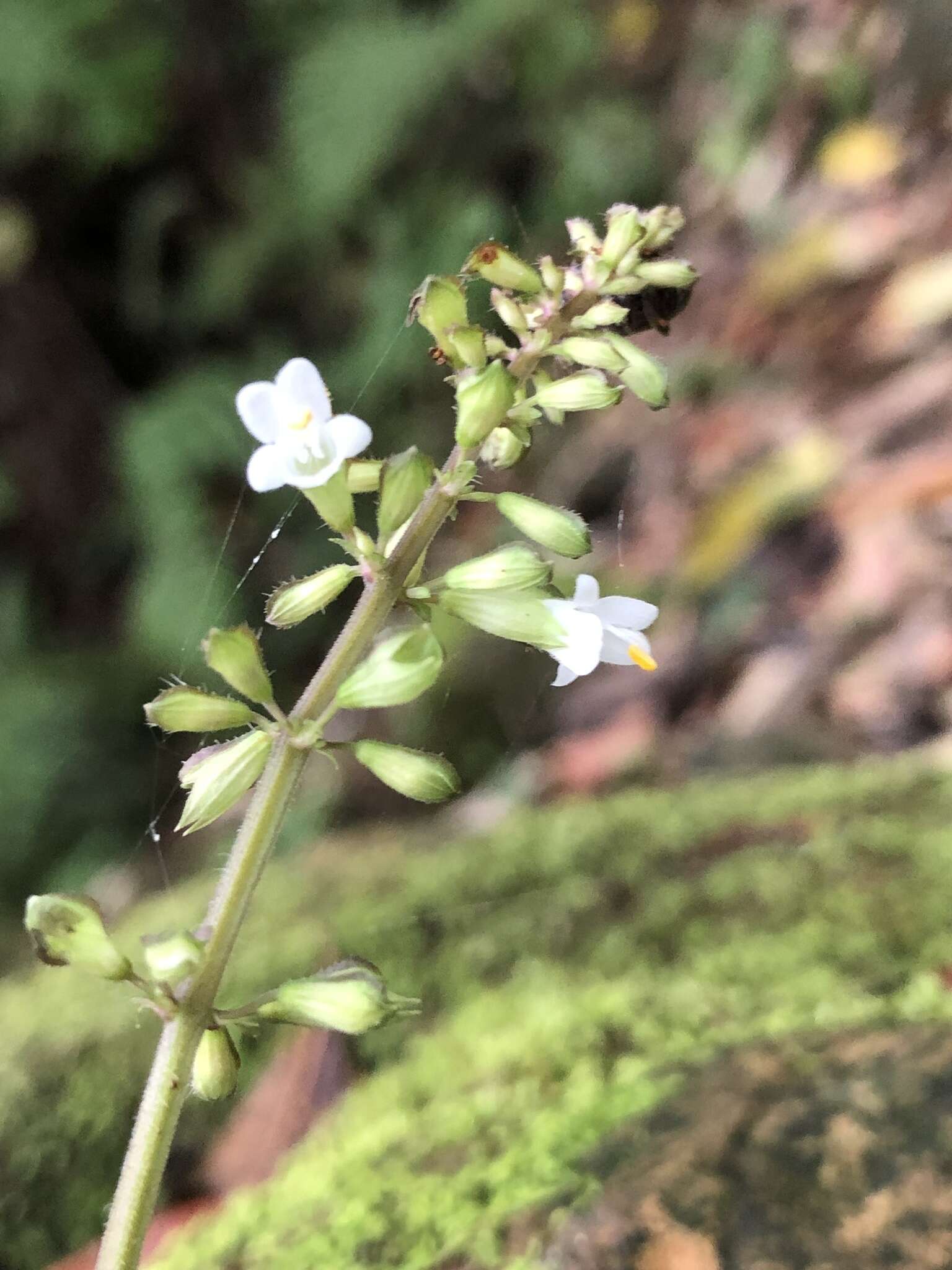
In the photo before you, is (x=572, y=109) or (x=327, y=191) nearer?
(x=327, y=191)

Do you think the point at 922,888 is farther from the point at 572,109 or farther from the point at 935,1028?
the point at 572,109

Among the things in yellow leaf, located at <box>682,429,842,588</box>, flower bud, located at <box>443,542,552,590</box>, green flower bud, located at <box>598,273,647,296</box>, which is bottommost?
yellow leaf, located at <box>682,429,842,588</box>

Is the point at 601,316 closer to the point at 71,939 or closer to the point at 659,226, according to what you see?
the point at 659,226

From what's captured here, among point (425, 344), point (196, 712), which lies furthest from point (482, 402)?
point (425, 344)

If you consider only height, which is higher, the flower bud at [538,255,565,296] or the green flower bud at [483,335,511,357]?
the flower bud at [538,255,565,296]

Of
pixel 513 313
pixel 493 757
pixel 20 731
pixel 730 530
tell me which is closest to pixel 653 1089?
pixel 513 313

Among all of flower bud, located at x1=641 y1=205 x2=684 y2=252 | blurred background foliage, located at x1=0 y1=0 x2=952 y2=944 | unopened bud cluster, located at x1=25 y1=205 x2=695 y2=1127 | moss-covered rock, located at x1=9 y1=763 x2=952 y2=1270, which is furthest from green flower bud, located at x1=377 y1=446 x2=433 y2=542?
blurred background foliage, located at x1=0 y1=0 x2=952 y2=944

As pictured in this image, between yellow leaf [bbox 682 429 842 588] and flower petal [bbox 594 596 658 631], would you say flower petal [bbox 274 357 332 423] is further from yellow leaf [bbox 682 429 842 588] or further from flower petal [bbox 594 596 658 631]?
yellow leaf [bbox 682 429 842 588]
